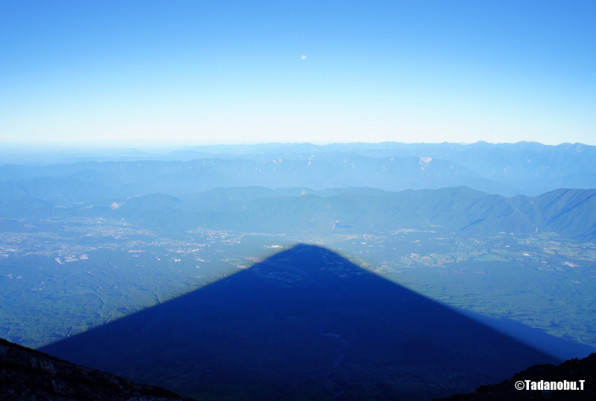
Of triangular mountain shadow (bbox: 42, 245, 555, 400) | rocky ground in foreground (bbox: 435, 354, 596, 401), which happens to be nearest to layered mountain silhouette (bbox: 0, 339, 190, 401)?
rocky ground in foreground (bbox: 435, 354, 596, 401)

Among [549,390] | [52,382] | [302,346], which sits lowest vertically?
[302,346]

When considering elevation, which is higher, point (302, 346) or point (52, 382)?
point (52, 382)

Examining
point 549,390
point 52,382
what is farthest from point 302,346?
point 52,382

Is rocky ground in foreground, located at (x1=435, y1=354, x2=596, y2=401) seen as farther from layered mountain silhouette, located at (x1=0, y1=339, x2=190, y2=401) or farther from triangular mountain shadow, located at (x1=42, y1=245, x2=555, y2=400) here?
triangular mountain shadow, located at (x1=42, y1=245, x2=555, y2=400)

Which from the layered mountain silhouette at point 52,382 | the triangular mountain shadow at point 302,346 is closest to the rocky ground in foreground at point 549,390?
the layered mountain silhouette at point 52,382

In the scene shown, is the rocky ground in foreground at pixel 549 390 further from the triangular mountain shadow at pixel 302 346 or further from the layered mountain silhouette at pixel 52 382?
the triangular mountain shadow at pixel 302 346

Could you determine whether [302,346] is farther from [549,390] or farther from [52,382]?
[52,382]
